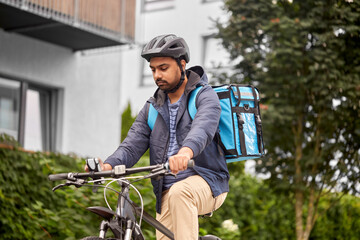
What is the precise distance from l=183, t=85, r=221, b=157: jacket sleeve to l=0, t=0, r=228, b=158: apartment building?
6563 millimetres

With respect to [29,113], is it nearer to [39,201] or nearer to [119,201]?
[39,201]

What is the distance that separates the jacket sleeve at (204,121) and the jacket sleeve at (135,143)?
0.45 metres

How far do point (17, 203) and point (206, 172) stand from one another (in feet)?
13.6

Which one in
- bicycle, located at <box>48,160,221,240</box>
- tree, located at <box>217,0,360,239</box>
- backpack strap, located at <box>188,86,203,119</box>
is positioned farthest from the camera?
tree, located at <box>217,0,360,239</box>

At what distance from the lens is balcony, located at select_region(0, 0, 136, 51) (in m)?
10.6

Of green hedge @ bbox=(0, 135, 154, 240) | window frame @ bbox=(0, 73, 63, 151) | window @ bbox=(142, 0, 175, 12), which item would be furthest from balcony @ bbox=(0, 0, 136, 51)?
window @ bbox=(142, 0, 175, 12)

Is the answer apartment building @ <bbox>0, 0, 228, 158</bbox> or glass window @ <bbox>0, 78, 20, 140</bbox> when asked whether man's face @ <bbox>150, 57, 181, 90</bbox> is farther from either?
glass window @ <bbox>0, 78, 20, 140</bbox>

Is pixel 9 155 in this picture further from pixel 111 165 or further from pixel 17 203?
pixel 111 165

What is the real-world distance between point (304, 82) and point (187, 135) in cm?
543

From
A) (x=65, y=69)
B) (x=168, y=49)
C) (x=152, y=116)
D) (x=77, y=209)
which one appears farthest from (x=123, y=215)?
(x=65, y=69)

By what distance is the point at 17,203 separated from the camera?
7.63m

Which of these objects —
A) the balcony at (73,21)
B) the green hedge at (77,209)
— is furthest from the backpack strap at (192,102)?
the balcony at (73,21)

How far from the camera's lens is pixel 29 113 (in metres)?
12.1

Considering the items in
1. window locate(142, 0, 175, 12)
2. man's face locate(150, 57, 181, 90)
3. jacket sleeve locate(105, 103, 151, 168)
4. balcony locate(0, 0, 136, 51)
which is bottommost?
jacket sleeve locate(105, 103, 151, 168)
